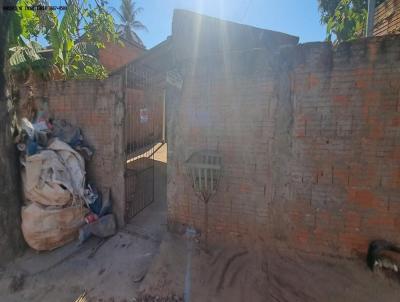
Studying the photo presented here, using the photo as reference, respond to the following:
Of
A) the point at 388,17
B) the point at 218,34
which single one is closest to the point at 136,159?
the point at 218,34

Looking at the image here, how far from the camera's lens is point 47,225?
3.52 meters

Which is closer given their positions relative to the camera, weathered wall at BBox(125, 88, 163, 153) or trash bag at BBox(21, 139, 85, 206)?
trash bag at BBox(21, 139, 85, 206)

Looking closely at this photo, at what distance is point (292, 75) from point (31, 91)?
4473 millimetres

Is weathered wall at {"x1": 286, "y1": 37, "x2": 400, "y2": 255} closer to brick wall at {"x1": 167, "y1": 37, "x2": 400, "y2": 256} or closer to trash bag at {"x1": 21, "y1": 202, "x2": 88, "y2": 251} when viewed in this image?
brick wall at {"x1": 167, "y1": 37, "x2": 400, "y2": 256}

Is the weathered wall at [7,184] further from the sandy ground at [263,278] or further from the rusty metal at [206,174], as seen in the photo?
the rusty metal at [206,174]

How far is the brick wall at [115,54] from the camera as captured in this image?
10547mm

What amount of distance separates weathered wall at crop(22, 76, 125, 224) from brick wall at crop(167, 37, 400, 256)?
1.01 meters

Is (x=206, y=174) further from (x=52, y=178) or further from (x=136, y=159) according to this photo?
(x=136, y=159)

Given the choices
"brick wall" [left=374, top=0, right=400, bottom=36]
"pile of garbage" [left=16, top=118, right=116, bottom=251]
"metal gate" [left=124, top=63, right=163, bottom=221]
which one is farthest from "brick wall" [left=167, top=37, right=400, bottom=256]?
"brick wall" [left=374, top=0, right=400, bottom=36]

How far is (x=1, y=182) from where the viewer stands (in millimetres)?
3516

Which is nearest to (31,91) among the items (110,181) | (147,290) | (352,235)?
(110,181)

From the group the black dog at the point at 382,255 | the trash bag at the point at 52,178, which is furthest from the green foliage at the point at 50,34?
the black dog at the point at 382,255

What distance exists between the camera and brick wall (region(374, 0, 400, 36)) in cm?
480

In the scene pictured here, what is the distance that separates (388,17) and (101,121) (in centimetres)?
625
